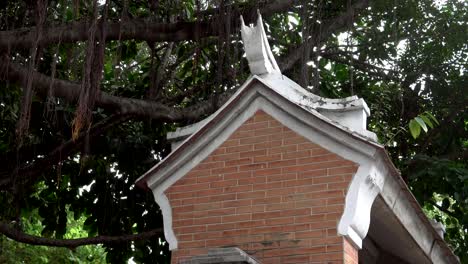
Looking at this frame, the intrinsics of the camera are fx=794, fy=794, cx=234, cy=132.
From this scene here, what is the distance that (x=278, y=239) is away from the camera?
520 centimetres

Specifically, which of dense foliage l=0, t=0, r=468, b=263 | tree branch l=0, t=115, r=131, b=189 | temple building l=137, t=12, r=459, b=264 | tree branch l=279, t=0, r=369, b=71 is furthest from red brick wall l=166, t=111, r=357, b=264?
tree branch l=279, t=0, r=369, b=71

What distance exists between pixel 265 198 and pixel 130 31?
9.04 ft

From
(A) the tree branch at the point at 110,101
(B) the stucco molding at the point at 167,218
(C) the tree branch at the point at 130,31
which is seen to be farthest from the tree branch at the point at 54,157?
(B) the stucco molding at the point at 167,218

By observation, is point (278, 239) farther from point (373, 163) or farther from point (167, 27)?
point (167, 27)

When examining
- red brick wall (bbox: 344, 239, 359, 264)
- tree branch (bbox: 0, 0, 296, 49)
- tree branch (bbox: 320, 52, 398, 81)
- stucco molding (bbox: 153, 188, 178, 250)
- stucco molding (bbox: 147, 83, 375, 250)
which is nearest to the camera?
red brick wall (bbox: 344, 239, 359, 264)

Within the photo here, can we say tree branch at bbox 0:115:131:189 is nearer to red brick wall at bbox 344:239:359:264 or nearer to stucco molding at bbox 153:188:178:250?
stucco molding at bbox 153:188:178:250

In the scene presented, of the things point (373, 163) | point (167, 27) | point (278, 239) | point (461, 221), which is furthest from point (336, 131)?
point (461, 221)

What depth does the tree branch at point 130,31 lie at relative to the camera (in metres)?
7.06

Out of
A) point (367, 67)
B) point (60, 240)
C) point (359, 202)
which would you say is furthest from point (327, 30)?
point (359, 202)

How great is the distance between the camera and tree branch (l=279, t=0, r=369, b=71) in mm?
9000

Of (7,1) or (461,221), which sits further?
(461,221)

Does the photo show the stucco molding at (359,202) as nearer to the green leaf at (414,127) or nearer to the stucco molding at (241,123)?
the stucco molding at (241,123)

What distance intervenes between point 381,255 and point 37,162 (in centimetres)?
365

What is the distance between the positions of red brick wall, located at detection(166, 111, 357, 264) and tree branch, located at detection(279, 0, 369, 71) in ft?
11.6
